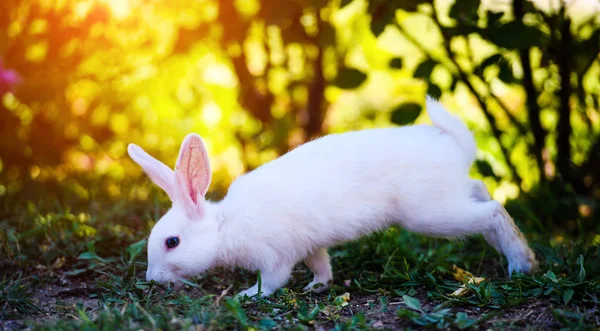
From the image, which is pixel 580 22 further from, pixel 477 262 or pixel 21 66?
pixel 21 66

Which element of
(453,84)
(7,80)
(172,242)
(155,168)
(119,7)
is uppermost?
(119,7)

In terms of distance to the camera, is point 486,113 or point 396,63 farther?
point 486,113

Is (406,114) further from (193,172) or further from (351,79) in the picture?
(193,172)

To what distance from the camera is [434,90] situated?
3.66 meters

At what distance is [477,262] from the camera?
11.3 ft

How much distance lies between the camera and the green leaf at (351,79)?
3.91m

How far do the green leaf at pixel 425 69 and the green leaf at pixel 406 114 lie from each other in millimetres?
245

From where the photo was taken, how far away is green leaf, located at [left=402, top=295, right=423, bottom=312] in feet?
Answer: 8.42

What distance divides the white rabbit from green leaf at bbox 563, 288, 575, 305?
1.44 feet

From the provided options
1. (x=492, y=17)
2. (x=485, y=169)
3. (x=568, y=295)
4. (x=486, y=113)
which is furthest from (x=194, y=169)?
(x=486, y=113)

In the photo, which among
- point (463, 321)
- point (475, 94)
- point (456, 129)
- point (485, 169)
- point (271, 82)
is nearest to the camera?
point (463, 321)

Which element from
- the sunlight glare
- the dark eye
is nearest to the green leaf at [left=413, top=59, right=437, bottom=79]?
the dark eye

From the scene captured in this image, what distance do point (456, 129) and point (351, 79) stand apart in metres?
0.88

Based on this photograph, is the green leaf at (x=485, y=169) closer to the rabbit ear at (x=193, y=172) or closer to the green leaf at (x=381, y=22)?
the green leaf at (x=381, y=22)
